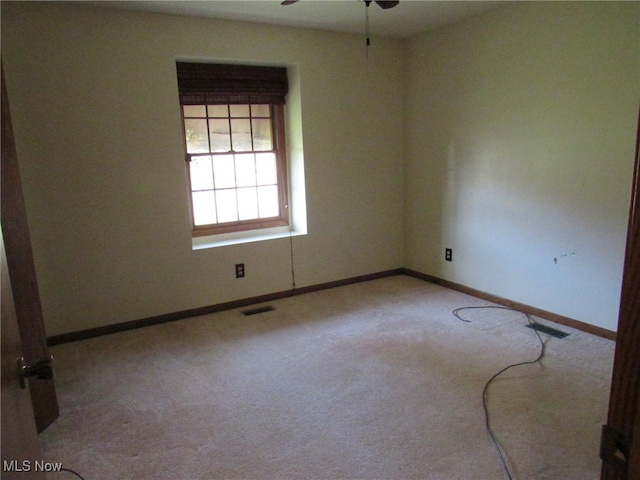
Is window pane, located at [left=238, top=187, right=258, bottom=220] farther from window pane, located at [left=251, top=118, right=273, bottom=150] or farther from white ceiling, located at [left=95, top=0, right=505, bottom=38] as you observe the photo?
white ceiling, located at [left=95, top=0, right=505, bottom=38]

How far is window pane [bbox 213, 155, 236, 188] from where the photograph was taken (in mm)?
3830

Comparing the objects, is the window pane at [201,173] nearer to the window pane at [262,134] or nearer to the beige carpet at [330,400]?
the window pane at [262,134]

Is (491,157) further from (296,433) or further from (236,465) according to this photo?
(236,465)

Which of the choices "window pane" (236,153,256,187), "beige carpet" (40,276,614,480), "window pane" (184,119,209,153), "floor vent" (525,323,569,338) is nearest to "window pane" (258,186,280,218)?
"window pane" (236,153,256,187)

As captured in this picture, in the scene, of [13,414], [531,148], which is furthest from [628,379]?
[531,148]

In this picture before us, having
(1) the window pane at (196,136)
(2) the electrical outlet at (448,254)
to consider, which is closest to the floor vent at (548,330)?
(2) the electrical outlet at (448,254)

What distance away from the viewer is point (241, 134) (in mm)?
3908

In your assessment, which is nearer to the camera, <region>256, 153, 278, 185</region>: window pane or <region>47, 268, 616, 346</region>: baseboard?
<region>47, 268, 616, 346</region>: baseboard

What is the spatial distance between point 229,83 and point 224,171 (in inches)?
29.4

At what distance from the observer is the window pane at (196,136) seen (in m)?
3.69

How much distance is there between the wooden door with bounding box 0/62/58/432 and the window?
167cm

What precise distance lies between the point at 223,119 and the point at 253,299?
1.62 m

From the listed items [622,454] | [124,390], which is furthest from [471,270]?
[622,454]

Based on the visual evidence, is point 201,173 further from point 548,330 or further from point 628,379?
point 628,379
